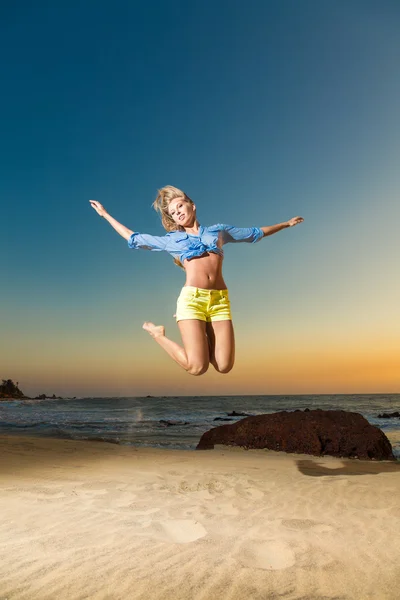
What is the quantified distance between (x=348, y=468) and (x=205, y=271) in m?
7.60

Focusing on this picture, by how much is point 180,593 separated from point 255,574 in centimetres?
71

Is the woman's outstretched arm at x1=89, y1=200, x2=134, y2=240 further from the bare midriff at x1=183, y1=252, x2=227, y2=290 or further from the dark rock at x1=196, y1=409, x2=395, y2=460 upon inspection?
the dark rock at x1=196, y1=409, x2=395, y2=460

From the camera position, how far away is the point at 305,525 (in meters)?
5.30

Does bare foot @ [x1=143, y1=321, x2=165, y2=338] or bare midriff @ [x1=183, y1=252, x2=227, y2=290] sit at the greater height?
bare midriff @ [x1=183, y1=252, x2=227, y2=290]

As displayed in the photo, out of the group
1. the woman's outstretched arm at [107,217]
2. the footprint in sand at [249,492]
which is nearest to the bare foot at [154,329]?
the woman's outstretched arm at [107,217]

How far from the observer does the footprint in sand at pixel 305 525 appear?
202 inches

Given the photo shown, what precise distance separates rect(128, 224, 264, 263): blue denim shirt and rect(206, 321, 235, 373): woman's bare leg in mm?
655

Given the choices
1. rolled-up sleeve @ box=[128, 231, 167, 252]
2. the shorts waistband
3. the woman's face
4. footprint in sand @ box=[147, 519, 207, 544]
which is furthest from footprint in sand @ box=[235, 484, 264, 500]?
the woman's face

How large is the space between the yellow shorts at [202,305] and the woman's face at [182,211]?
2.08ft

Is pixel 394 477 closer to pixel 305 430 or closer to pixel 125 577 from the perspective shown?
pixel 305 430

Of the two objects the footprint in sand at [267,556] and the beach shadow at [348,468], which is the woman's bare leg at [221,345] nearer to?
the footprint in sand at [267,556]

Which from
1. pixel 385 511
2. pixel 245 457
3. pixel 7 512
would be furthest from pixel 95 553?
pixel 245 457

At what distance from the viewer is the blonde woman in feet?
12.6

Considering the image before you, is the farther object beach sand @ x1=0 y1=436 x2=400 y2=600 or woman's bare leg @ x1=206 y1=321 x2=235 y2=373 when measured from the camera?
woman's bare leg @ x1=206 y1=321 x2=235 y2=373
